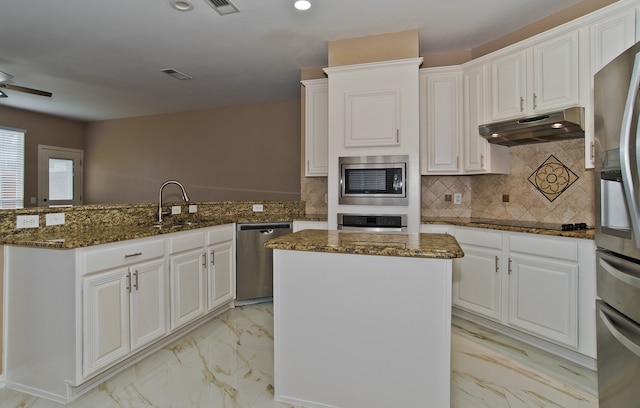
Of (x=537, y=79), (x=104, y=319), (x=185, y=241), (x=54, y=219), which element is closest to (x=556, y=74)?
(x=537, y=79)

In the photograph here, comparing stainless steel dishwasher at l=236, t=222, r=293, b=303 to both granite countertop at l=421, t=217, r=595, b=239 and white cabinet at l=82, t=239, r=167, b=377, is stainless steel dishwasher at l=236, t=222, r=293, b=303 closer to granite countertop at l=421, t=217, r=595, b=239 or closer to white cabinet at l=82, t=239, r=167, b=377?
white cabinet at l=82, t=239, r=167, b=377

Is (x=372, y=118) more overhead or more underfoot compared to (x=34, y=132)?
more underfoot

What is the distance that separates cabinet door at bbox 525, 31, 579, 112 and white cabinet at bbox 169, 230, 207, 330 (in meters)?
2.94

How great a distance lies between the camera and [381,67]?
3.02 meters

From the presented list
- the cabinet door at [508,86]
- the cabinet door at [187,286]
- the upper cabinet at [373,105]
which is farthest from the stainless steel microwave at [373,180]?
the cabinet door at [187,286]

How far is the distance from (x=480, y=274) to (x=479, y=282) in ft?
0.23

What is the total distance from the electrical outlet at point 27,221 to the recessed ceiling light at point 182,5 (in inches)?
71.3

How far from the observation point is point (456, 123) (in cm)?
323

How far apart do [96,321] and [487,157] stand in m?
3.20

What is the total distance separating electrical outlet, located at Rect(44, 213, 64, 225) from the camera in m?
2.28

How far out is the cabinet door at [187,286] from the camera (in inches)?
102

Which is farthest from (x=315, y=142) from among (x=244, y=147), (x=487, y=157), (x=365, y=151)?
(x=244, y=147)

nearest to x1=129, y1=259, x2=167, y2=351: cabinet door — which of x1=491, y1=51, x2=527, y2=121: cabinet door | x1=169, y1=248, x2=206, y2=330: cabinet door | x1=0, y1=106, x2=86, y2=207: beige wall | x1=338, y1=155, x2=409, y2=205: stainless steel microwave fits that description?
x1=169, y1=248, x2=206, y2=330: cabinet door

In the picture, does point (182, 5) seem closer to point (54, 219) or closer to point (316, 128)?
point (316, 128)
